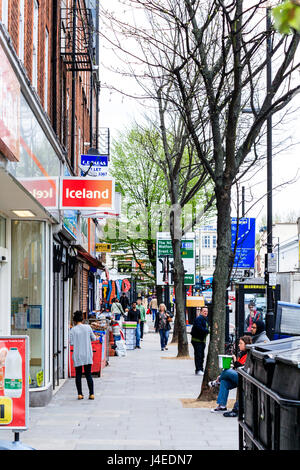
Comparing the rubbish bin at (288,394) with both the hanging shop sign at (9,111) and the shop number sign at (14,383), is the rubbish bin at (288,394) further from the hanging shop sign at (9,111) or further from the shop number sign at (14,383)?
the hanging shop sign at (9,111)

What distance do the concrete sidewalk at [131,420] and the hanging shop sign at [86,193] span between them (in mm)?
3606

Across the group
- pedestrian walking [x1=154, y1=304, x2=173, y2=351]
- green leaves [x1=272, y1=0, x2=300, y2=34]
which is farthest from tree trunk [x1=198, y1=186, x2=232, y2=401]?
green leaves [x1=272, y1=0, x2=300, y2=34]

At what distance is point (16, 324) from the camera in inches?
494

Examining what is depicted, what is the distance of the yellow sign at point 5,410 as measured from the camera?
24.4ft

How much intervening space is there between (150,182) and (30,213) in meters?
25.1

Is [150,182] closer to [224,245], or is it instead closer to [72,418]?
[224,245]

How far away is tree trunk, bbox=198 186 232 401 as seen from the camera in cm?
1311

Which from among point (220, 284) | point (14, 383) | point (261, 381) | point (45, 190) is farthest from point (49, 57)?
point (261, 381)

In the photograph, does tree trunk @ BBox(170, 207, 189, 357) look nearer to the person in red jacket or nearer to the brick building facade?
the brick building facade

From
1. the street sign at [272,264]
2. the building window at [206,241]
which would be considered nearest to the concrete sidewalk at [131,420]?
the street sign at [272,264]

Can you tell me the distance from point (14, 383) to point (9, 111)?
3.29 metres

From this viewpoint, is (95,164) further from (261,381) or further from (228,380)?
(261,381)

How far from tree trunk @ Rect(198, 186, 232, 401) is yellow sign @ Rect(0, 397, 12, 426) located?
6.10 meters
